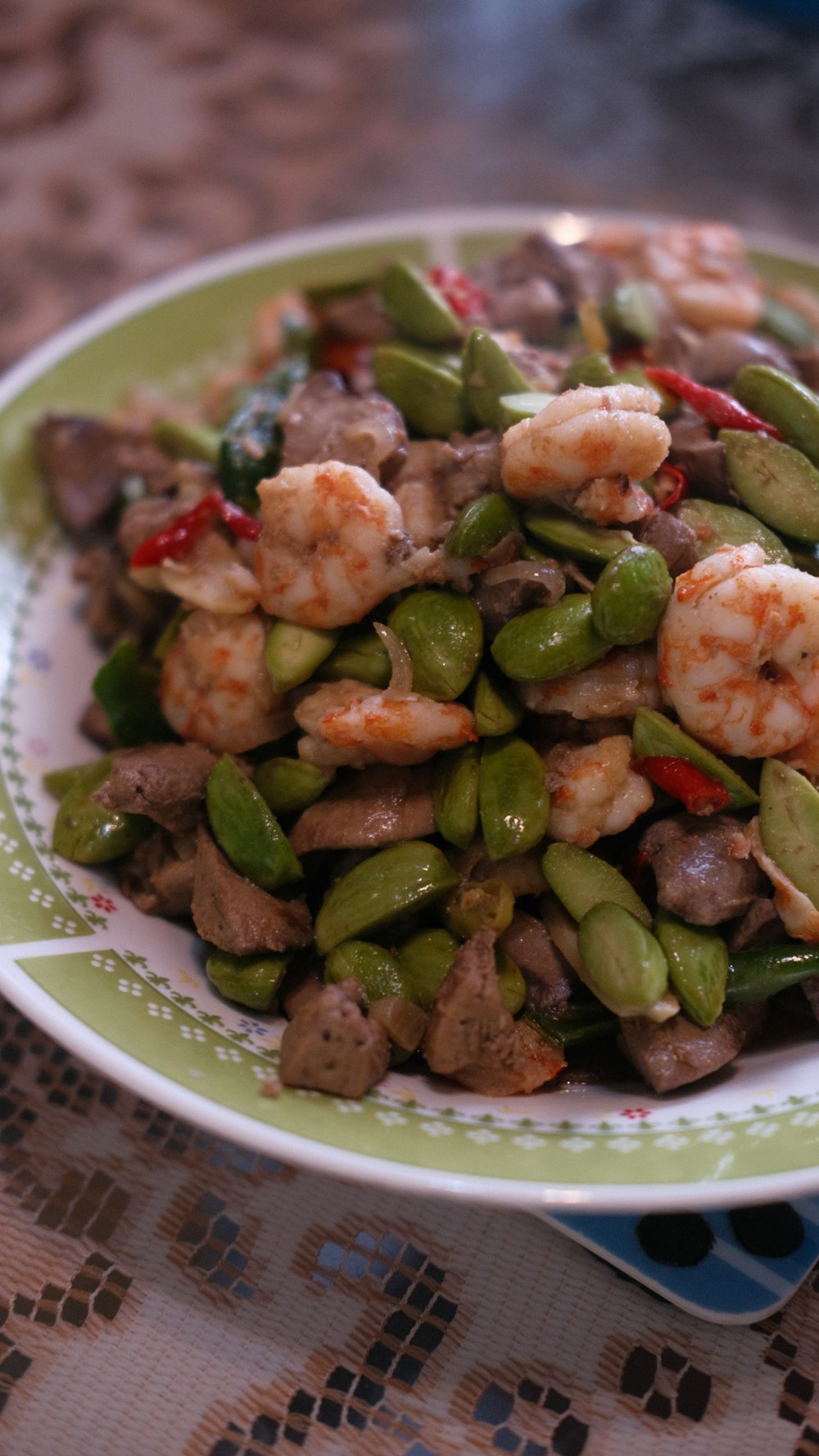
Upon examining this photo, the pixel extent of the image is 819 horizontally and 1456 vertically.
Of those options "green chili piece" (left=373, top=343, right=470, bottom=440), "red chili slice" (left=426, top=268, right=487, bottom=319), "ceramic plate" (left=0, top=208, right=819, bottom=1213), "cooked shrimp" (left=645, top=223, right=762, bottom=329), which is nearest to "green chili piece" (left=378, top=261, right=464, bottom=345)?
"red chili slice" (left=426, top=268, right=487, bottom=319)

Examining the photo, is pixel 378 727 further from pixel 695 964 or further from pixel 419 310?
pixel 419 310

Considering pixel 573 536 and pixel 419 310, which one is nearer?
pixel 573 536

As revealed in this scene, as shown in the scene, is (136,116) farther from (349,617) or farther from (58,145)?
(349,617)

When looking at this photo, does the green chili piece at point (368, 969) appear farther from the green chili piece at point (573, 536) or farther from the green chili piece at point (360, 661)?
the green chili piece at point (573, 536)

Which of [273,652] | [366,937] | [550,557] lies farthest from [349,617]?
[366,937]

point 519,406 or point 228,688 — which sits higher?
point 519,406

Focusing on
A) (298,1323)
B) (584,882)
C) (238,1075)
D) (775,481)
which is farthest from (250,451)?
(298,1323)

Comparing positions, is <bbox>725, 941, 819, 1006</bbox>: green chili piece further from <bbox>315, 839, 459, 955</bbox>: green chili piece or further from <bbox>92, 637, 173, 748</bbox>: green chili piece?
<bbox>92, 637, 173, 748</bbox>: green chili piece
